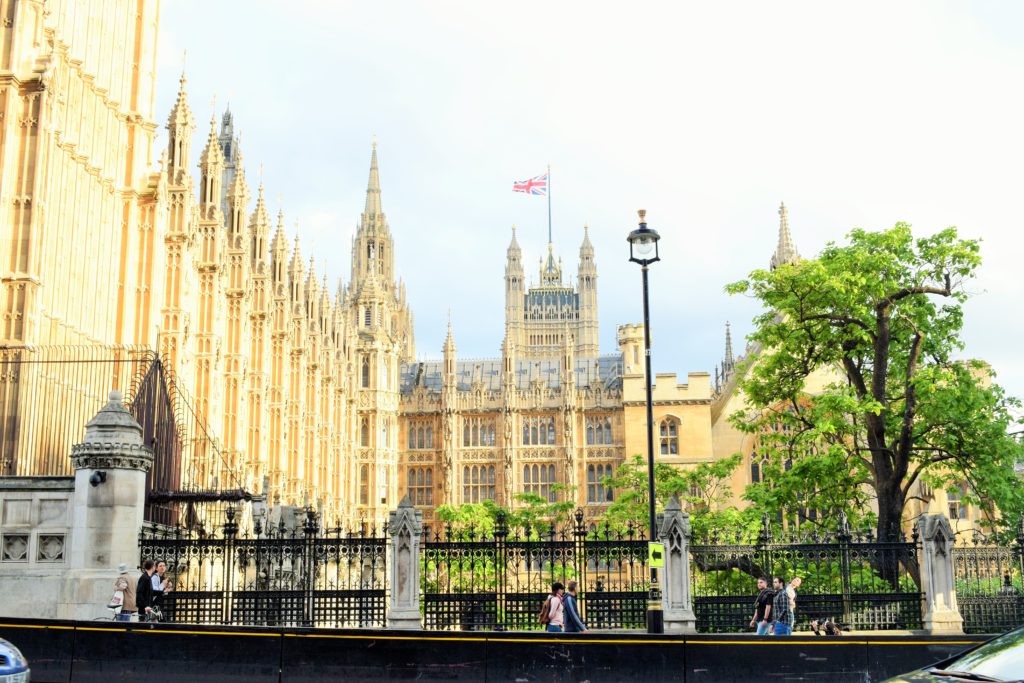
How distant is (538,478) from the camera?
6894 cm

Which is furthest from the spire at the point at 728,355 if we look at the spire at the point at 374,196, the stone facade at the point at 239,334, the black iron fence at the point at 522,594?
the black iron fence at the point at 522,594

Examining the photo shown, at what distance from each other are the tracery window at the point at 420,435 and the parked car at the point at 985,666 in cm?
6543

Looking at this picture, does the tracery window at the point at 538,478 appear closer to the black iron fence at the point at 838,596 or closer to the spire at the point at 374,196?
the spire at the point at 374,196

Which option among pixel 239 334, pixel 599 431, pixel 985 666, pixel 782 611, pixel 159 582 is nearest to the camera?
pixel 985 666

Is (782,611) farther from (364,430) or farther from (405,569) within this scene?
(364,430)

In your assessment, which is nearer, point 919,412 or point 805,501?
point 919,412

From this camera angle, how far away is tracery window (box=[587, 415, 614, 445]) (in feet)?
225

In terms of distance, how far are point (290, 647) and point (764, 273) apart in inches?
581

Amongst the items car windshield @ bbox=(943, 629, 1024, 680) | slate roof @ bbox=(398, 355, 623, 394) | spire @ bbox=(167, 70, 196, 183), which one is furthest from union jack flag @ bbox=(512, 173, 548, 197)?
car windshield @ bbox=(943, 629, 1024, 680)

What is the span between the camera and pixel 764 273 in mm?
24109

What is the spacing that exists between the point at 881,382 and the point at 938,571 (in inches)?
247

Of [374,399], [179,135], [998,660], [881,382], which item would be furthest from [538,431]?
[998,660]

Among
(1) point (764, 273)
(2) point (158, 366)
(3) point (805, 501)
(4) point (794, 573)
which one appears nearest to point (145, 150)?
(2) point (158, 366)

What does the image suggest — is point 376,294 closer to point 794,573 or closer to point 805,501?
point 805,501
